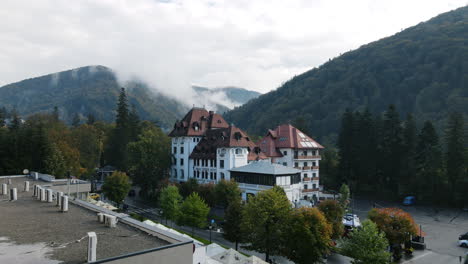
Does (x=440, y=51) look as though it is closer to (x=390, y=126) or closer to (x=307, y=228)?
(x=390, y=126)

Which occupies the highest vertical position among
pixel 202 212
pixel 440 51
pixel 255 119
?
pixel 440 51

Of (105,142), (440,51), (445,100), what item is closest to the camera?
(105,142)

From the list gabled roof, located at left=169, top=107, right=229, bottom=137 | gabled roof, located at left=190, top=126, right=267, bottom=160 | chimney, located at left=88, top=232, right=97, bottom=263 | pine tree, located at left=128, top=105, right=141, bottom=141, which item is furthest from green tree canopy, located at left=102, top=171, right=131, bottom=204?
chimney, located at left=88, top=232, right=97, bottom=263

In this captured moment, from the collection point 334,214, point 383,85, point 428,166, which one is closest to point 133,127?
point 334,214

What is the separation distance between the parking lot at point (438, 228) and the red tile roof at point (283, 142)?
45.2 feet

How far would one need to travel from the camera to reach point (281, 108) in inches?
5979

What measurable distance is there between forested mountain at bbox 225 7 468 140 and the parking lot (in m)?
52.5

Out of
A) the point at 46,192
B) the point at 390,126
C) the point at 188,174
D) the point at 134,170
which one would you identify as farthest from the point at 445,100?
the point at 46,192

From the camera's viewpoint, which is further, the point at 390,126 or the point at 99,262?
the point at 390,126

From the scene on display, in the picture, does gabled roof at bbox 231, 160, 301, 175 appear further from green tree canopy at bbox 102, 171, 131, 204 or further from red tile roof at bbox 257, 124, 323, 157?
green tree canopy at bbox 102, 171, 131, 204

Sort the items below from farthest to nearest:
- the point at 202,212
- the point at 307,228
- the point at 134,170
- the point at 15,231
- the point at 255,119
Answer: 1. the point at 255,119
2. the point at 134,170
3. the point at 202,212
4. the point at 307,228
5. the point at 15,231

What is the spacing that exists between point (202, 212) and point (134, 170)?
2826cm

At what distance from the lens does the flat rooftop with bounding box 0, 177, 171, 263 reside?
438 inches

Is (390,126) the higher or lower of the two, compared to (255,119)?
lower
